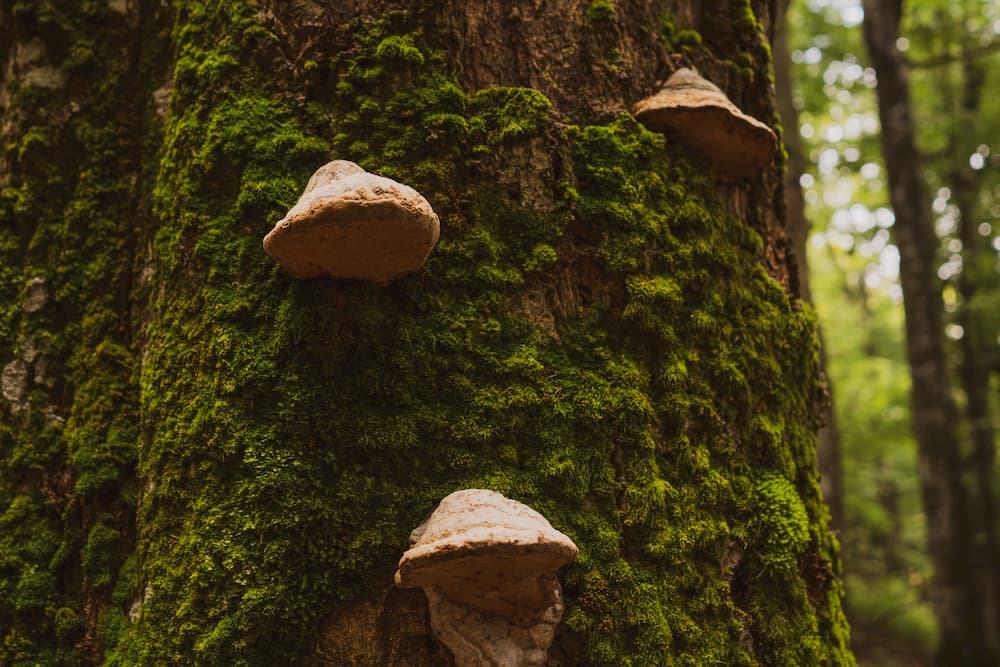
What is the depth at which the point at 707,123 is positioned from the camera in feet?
8.55

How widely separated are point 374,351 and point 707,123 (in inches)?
55.5

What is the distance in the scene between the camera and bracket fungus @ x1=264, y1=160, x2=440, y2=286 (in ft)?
5.85

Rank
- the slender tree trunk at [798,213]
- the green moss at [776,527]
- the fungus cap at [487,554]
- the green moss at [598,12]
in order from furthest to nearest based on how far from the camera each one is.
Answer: the slender tree trunk at [798,213]
the green moss at [598,12]
the green moss at [776,527]
the fungus cap at [487,554]

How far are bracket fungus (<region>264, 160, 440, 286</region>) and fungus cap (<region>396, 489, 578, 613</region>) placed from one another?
0.69m

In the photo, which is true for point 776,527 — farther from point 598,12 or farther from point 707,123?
point 598,12

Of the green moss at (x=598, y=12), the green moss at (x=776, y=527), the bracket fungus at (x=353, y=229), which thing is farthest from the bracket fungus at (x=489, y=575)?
the green moss at (x=598, y=12)

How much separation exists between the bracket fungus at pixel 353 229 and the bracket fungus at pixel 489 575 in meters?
0.69

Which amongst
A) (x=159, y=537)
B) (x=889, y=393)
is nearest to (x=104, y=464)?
(x=159, y=537)

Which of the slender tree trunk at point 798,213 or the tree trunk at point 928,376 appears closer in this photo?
the slender tree trunk at point 798,213

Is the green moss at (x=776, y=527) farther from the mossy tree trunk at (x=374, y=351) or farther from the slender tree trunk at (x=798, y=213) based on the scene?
the slender tree trunk at (x=798, y=213)

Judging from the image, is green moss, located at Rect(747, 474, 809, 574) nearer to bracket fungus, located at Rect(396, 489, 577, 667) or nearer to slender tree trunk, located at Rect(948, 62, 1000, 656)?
bracket fungus, located at Rect(396, 489, 577, 667)

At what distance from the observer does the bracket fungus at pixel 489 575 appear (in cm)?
169

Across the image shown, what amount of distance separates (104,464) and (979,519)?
1868 centimetres

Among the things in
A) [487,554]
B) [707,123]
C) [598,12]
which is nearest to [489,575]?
[487,554]
